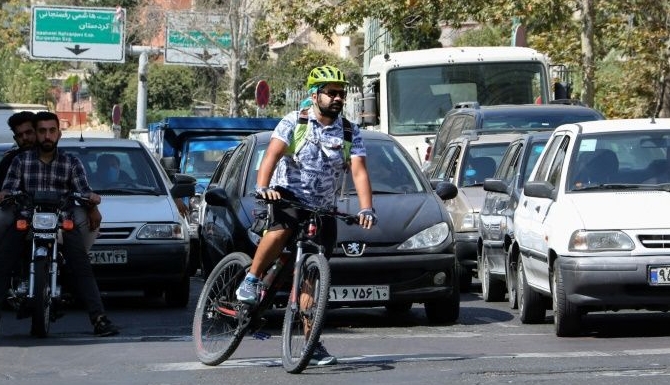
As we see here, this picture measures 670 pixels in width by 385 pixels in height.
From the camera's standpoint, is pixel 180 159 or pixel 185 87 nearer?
pixel 180 159

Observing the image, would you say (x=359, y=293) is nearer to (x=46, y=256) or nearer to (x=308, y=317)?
(x=46, y=256)

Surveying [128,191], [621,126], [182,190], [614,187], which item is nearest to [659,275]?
[614,187]

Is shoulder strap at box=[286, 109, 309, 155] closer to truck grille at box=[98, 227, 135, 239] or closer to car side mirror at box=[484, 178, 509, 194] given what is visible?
car side mirror at box=[484, 178, 509, 194]

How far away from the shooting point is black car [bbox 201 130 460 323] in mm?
12750

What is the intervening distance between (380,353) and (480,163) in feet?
25.3

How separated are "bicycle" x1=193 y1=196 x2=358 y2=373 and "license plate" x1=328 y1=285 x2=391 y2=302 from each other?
2.35 m

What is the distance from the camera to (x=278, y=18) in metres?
37.1

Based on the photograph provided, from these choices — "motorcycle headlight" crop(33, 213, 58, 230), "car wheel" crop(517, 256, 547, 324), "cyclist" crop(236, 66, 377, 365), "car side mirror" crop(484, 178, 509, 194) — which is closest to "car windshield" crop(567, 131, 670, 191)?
"car wheel" crop(517, 256, 547, 324)

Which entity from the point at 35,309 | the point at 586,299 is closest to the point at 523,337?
the point at 586,299

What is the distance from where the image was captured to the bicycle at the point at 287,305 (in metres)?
9.55

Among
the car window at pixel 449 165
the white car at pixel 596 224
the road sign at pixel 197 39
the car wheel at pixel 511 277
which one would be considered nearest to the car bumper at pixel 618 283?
the white car at pixel 596 224

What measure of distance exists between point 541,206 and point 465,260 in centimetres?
444

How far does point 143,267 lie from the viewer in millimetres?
15383

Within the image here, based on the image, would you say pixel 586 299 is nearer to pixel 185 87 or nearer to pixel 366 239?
pixel 366 239
